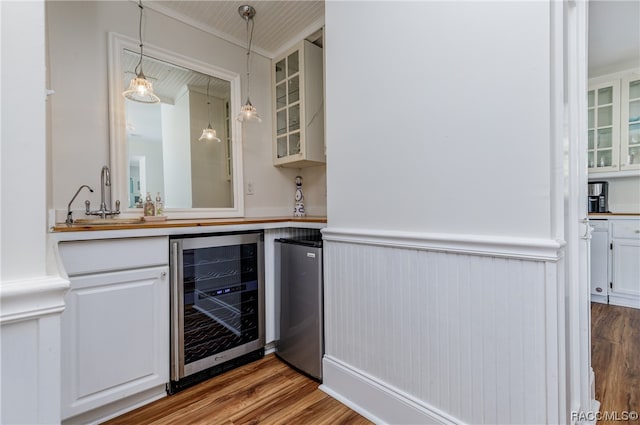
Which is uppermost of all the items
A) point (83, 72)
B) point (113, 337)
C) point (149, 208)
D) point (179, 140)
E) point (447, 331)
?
point (83, 72)

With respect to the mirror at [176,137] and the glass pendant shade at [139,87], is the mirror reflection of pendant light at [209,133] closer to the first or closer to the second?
the mirror at [176,137]

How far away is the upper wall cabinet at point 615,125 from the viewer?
3217 millimetres

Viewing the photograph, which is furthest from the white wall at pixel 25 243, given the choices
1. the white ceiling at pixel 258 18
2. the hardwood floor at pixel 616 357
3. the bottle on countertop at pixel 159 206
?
the hardwood floor at pixel 616 357

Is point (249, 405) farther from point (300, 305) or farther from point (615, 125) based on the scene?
point (615, 125)

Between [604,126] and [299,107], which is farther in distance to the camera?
[604,126]

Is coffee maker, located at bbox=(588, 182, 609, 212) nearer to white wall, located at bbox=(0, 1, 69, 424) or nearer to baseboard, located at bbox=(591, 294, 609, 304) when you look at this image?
baseboard, located at bbox=(591, 294, 609, 304)

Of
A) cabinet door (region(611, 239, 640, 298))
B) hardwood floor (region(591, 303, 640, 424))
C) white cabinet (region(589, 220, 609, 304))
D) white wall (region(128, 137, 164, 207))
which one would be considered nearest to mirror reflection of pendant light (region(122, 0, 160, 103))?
white wall (region(128, 137, 164, 207))

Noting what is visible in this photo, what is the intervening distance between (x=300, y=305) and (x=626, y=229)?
335 cm

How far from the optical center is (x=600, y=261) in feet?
10.3

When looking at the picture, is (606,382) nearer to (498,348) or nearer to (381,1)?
(498,348)

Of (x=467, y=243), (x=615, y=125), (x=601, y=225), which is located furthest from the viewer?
(x=615, y=125)

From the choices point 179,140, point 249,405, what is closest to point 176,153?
point 179,140

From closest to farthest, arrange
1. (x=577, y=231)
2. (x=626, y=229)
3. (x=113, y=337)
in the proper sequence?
(x=577, y=231)
(x=113, y=337)
(x=626, y=229)

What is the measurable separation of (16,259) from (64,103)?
168 cm
